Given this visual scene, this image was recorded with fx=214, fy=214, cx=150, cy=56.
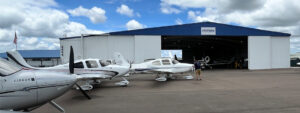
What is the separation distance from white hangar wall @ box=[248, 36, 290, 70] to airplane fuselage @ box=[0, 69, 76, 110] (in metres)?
25.3

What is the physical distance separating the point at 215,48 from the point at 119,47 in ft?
97.9

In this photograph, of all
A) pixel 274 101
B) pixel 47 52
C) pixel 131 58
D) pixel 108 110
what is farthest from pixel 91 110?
pixel 47 52

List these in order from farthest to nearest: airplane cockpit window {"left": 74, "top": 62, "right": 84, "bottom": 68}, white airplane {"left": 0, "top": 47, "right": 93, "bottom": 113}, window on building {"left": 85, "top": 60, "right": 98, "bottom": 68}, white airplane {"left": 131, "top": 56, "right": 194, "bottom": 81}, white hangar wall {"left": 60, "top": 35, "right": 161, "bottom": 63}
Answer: white hangar wall {"left": 60, "top": 35, "right": 161, "bottom": 63} < white airplane {"left": 131, "top": 56, "right": 194, "bottom": 81} < window on building {"left": 85, "top": 60, "right": 98, "bottom": 68} < airplane cockpit window {"left": 74, "top": 62, "right": 84, "bottom": 68} < white airplane {"left": 0, "top": 47, "right": 93, "bottom": 113}

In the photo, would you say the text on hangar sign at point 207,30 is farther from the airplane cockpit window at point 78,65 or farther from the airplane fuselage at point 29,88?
the airplane fuselage at point 29,88

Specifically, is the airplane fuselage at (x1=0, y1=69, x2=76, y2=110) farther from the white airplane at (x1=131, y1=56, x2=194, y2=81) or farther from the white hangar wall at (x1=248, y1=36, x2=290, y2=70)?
the white hangar wall at (x1=248, y1=36, x2=290, y2=70)

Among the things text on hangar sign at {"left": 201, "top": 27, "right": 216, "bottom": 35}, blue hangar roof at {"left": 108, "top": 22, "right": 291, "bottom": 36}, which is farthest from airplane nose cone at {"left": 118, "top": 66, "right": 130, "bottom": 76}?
text on hangar sign at {"left": 201, "top": 27, "right": 216, "bottom": 35}

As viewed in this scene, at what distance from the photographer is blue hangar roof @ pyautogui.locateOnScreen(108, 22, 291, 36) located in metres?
23.4

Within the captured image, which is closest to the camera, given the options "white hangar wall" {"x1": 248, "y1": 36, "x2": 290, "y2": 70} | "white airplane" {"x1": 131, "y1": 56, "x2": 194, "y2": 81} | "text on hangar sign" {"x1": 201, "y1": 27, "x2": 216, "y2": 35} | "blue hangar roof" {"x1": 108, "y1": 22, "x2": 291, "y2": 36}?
"white airplane" {"x1": 131, "y1": 56, "x2": 194, "y2": 81}

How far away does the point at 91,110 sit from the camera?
252 inches

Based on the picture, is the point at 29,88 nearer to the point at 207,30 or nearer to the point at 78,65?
the point at 78,65

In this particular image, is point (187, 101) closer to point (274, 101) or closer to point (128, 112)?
point (128, 112)

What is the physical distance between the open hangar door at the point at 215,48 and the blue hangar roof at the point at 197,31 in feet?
13.8

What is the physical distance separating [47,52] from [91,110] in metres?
63.4

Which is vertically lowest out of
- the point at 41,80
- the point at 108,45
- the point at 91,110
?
the point at 91,110
